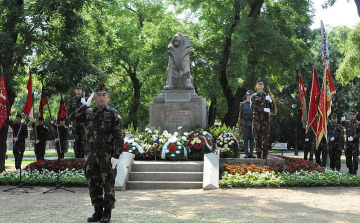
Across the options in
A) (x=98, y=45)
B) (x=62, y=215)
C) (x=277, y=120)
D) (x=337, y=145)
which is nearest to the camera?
(x=62, y=215)

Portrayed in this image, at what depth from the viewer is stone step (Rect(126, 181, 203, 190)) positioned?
12.7 m

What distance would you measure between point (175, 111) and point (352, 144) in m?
6.41

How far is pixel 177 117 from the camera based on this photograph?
56.2 ft

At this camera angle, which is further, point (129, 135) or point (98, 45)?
point (98, 45)

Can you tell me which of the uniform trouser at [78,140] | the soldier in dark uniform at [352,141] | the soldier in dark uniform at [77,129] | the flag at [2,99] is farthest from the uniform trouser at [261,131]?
the flag at [2,99]

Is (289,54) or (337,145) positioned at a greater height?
(289,54)

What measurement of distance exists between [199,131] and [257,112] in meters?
2.32

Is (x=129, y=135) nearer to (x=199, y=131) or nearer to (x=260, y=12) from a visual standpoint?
(x=199, y=131)

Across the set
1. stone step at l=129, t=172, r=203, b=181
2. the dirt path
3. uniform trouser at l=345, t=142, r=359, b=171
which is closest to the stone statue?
stone step at l=129, t=172, r=203, b=181

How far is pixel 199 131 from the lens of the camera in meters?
15.8

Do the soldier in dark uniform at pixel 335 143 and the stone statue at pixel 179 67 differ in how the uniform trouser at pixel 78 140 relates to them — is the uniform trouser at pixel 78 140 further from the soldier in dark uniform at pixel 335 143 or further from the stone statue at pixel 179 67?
the soldier in dark uniform at pixel 335 143

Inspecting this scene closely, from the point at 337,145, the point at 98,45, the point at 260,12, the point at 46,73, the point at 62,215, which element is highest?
the point at 260,12

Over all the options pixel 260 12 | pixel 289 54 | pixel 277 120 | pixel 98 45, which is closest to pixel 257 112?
pixel 98 45

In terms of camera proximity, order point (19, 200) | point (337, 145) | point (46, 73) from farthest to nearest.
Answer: point (337, 145) → point (46, 73) → point (19, 200)
